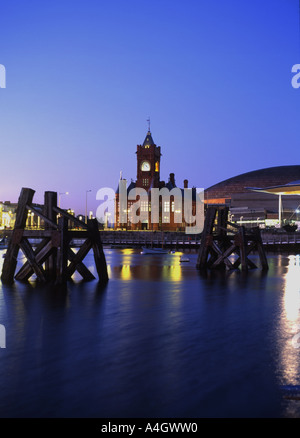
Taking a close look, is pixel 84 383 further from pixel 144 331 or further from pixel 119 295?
pixel 119 295

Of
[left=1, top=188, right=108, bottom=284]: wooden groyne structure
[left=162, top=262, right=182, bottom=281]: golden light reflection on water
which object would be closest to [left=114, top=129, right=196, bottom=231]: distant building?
[left=162, top=262, right=182, bottom=281]: golden light reflection on water

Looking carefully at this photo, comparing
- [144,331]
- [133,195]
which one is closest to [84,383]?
[144,331]

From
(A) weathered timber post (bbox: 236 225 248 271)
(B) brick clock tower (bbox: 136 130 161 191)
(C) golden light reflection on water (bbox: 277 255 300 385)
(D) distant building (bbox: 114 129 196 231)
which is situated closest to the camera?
(C) golden light reflection on water (bbox: 277 255 300 385)

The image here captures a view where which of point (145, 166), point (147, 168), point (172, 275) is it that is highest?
point (145, 166)

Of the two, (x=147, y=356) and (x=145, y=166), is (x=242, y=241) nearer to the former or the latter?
(x=147, y=356)

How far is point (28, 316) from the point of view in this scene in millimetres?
16297

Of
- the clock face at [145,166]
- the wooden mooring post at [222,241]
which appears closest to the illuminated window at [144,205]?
the clock face at [145,166]

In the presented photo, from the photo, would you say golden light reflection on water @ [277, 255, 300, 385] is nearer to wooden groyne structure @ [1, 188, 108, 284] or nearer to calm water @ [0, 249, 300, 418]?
calm water @ [0, 249, 300, 418]

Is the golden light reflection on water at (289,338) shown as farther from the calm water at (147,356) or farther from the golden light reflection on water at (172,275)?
the golden light reflection on water at (172,275)

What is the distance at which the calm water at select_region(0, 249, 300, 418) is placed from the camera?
24.0ft

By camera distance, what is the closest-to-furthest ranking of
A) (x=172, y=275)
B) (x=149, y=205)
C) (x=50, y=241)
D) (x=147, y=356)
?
1. (x=147, y=356)
2. (x=50, y=241)
3. (x=172, y=275)
4. (x=149, y=205)

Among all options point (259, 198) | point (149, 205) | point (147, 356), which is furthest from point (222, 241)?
point (259, 198)

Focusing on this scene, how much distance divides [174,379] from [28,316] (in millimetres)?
9020

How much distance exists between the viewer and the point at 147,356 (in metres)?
10.5
